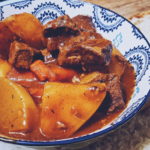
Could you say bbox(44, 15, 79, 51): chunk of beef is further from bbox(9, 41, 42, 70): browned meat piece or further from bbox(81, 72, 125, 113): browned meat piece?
bbox(81, 72, 125, 113): browned meat piece

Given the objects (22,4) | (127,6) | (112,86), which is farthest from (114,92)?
(127,6)

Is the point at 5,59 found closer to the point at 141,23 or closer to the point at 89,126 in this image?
the point at 89,126

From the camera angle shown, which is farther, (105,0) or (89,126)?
(105,0)

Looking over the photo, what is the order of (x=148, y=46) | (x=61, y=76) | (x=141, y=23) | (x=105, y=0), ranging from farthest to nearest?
(x=105, y=0)
(x=141, y=23)
(x=148, y=46)
(x=61, y=76)

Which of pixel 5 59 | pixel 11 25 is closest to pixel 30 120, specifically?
pixel 5 59

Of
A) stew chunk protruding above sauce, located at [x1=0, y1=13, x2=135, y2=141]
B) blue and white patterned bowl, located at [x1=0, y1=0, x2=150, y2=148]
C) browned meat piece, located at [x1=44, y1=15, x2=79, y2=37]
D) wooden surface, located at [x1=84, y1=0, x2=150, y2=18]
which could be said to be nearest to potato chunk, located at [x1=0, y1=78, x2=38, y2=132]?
stew chunk protruding above sauce, located at [x1=0, y1=13, x2=135, y2=141]

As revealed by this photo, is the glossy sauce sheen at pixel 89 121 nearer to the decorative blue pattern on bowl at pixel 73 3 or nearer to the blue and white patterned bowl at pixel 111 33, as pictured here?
the blue and white patterned bowl at pixel 111 33

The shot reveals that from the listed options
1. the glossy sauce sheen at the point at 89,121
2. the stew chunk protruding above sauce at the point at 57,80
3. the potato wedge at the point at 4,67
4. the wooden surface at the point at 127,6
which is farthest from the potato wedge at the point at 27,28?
the wooden surface at the point at 127,6
